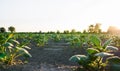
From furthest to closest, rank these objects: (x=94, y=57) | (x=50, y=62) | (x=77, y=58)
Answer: (x=50, y=62) < (x=94, y=57) < (x=77, y=58)

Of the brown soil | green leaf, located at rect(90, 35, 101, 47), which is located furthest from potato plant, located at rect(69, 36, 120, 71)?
the brown soil

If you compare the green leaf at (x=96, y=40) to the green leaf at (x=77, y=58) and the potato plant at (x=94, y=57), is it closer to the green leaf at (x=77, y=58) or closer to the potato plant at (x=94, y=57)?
the potato plant at (x=94, y=57)

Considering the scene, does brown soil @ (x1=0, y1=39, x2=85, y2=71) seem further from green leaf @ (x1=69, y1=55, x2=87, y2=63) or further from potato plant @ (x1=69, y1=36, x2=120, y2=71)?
green leaf @ (x1=69, y1=55, x2=87, y2=63)

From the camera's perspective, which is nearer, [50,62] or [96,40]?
[96,40]

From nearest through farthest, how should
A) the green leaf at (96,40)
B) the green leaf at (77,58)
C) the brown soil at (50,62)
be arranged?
the green leaf at (77,58) → the green leaf at (96,40) → the brown soil at (50,62)

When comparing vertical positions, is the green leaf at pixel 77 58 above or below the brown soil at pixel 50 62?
above

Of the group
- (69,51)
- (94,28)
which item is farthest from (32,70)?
(94,28)

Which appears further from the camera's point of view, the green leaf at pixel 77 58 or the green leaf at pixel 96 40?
the green leaf at pixel 96 40

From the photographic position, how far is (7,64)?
8.25m

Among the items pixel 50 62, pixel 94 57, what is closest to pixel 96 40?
pixel 94 57

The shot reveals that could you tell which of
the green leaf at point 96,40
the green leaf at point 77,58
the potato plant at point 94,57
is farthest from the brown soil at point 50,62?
the green leaf at point 96,40

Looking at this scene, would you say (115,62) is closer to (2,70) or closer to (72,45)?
(2,70)

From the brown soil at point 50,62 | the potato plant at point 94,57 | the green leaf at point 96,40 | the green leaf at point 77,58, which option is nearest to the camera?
the green leaf at point 77,58

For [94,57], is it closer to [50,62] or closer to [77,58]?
Answer: [77,58]
